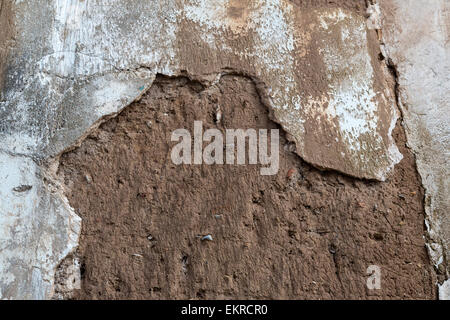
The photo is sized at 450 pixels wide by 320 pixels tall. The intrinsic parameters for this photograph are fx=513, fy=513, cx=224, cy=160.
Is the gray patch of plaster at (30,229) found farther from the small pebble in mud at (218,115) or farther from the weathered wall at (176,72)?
the small pebble in mud at (218,115)

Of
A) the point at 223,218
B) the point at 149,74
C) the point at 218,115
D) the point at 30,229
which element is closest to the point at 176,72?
the point at 149,74

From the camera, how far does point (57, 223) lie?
2.11 metres

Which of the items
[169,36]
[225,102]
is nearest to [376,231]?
[225,102]

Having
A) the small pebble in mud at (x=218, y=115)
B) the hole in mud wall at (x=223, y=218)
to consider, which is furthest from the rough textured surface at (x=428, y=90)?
the small pebble in mud at (x=218, y=115)

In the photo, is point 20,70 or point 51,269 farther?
point 20,70

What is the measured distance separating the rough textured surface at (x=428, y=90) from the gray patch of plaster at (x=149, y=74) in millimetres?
131

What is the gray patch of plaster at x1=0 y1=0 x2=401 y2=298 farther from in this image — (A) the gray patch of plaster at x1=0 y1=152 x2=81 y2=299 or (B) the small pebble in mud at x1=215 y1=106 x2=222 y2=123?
(B) the small pebble in mud at x1=215 y1=106 x2=222 y2=123

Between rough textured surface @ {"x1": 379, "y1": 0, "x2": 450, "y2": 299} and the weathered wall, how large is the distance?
117 millimetres

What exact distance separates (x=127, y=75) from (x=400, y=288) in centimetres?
146

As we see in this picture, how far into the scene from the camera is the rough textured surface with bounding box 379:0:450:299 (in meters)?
2.24

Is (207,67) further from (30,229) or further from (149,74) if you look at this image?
(30,229)

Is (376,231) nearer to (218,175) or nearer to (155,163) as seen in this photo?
(218,175)

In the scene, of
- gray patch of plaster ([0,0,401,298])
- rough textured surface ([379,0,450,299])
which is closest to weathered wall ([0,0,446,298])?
gray patch of plaster ([0,0,401,298])

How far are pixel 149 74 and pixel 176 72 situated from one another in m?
0.12
